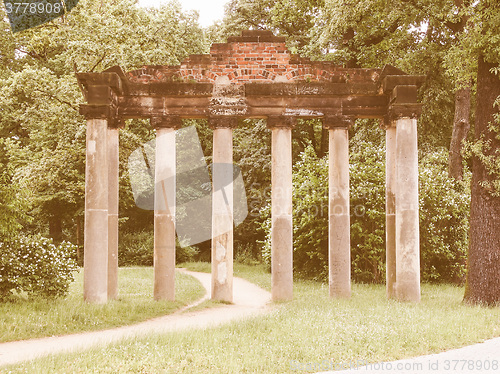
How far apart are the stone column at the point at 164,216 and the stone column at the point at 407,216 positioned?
6.82 m

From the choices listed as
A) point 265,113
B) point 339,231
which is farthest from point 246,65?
point 339,231

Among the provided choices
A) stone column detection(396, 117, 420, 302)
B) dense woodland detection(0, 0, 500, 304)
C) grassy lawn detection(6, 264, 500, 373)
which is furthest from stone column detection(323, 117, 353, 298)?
dense woodland detection(0, 0, 500, 304)

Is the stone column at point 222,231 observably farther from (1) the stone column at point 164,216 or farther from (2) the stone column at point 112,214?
(2) the stone column at point 112,214

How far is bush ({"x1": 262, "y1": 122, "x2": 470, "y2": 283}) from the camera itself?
77.5 ft

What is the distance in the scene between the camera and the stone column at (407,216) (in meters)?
16.0

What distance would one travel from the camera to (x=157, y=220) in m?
16.7

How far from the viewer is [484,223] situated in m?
15.0

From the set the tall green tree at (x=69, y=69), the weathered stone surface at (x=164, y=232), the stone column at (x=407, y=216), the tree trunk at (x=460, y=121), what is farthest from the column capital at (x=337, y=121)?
the tall green tree at (x=69, y=69)

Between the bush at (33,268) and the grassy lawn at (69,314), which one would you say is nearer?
the grassy lawn at (69,314)

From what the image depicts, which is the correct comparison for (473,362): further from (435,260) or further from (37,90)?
(37,90)

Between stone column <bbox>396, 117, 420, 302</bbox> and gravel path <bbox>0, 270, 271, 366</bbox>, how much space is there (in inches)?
164

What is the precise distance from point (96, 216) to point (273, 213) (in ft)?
17.4

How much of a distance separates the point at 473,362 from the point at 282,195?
9176 mm

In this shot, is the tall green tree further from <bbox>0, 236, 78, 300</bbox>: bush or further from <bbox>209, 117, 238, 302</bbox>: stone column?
<bbox>209, 117, 238, 302</bbox>: stone column
